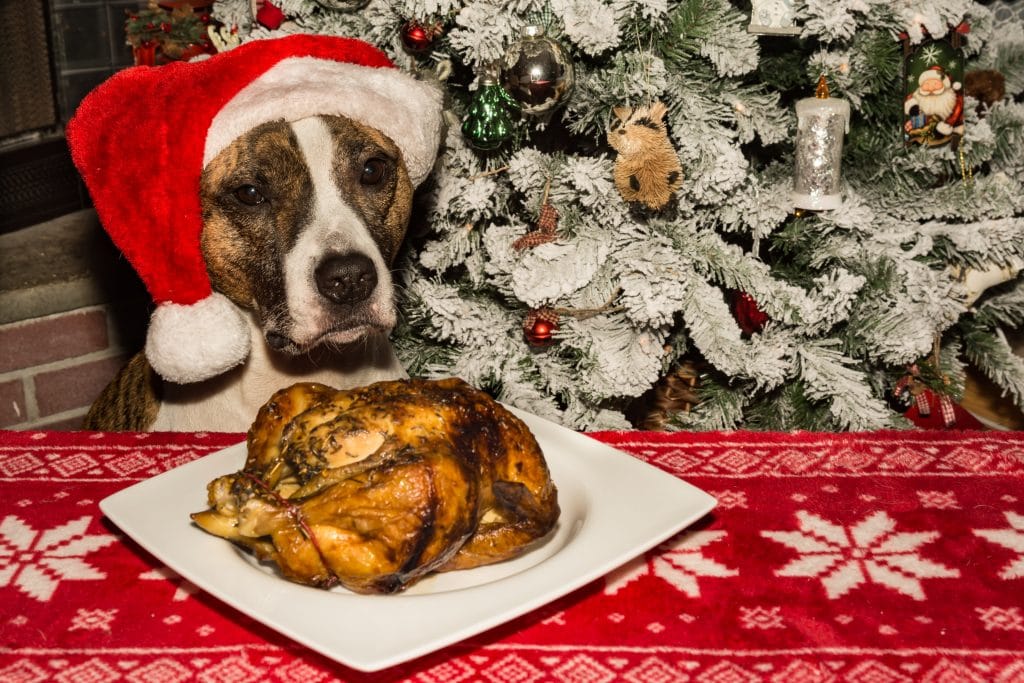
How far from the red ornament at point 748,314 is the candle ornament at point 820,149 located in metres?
0.21

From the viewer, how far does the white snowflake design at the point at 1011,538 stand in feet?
3.34

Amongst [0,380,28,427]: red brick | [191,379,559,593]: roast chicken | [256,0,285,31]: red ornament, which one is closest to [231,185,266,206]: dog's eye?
[256,0,285,31]: red ornament

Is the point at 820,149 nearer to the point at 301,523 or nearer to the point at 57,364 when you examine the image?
the point at 301,523

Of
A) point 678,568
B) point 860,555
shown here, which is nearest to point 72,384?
point 678,568

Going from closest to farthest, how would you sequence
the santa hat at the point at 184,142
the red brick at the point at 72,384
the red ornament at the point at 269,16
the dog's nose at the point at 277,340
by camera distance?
the santa hat at the point at 184,142 → the dog's nose at the point at 277,340 → the red ornament at the point at 269,16 → the red brick at the point at 72,384

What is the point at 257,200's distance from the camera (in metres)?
1.66

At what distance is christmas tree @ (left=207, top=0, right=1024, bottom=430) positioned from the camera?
180 centimetres

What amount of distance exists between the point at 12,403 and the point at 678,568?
2.18m

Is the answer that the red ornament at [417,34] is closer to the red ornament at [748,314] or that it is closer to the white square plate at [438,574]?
the red ornament at [748,314]

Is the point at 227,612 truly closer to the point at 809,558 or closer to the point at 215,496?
the point at 215,496

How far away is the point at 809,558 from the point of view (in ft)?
3.43

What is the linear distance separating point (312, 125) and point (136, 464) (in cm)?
65

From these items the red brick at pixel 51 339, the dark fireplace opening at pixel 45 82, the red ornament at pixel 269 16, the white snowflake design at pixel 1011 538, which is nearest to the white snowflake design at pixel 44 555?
the white snowflake design at pixel 1011 538

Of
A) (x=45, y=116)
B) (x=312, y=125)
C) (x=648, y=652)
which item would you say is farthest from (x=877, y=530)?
(x=45, y=116)
